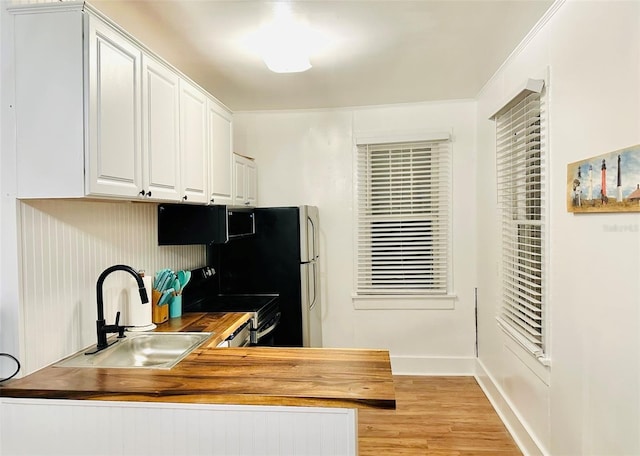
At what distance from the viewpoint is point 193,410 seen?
60.9 inches

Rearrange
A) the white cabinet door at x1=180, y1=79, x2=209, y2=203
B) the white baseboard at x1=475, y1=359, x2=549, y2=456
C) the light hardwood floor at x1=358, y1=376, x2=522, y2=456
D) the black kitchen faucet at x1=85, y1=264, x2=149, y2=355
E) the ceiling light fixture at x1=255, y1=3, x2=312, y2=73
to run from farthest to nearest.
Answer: the light hardwood floor at x1=358, y1=376, x2=522, y2=456 < the white baseboard at x1=475, y1=359, x2=549, y2=456 < the white cabinet door at x1=180, y1=79, x2=209, y2=203 < the ceiling light fixture at x1=255, y1=3, x2=312, y2=73 < the black kitchen faucet at x1=85, y1=264, x2=149, y2=355

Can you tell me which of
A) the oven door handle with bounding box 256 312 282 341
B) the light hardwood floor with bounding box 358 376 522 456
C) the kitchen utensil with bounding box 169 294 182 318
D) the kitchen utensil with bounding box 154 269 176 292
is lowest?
the light hardwood floor with bounding box 358 376 522 456

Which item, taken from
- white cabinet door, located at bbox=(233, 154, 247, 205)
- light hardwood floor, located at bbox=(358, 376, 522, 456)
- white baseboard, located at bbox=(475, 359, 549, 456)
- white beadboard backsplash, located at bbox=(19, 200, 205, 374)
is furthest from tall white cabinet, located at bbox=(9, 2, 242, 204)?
white baseboard, located at bbox=(475, 359, 549, 456)

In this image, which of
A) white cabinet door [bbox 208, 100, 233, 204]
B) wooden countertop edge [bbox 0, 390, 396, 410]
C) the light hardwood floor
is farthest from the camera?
white cabinet door [bbox 208, 100, 233, 204]

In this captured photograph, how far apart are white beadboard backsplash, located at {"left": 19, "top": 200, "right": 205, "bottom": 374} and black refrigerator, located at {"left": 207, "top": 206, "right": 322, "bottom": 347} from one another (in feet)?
3.57

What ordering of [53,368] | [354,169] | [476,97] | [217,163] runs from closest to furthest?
1. [53,368]
2. [217,163]
3. [476,97]
4. [354,169]

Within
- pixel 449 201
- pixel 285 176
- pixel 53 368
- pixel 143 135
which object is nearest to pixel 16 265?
pixel 53 368

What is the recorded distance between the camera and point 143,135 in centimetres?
202

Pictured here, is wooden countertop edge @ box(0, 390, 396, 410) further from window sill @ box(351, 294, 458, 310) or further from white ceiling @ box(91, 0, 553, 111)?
window sill @ box(351, 294, 458, 310)

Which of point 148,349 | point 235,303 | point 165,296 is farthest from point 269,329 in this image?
point 148,349

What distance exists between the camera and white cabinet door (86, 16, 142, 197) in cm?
165

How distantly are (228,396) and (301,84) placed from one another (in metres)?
2.60

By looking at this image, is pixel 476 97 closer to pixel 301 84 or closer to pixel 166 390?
pixel 301 84

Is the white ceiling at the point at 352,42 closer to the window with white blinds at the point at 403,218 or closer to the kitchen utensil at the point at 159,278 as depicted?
the window with white blinds at the point at 403,218
